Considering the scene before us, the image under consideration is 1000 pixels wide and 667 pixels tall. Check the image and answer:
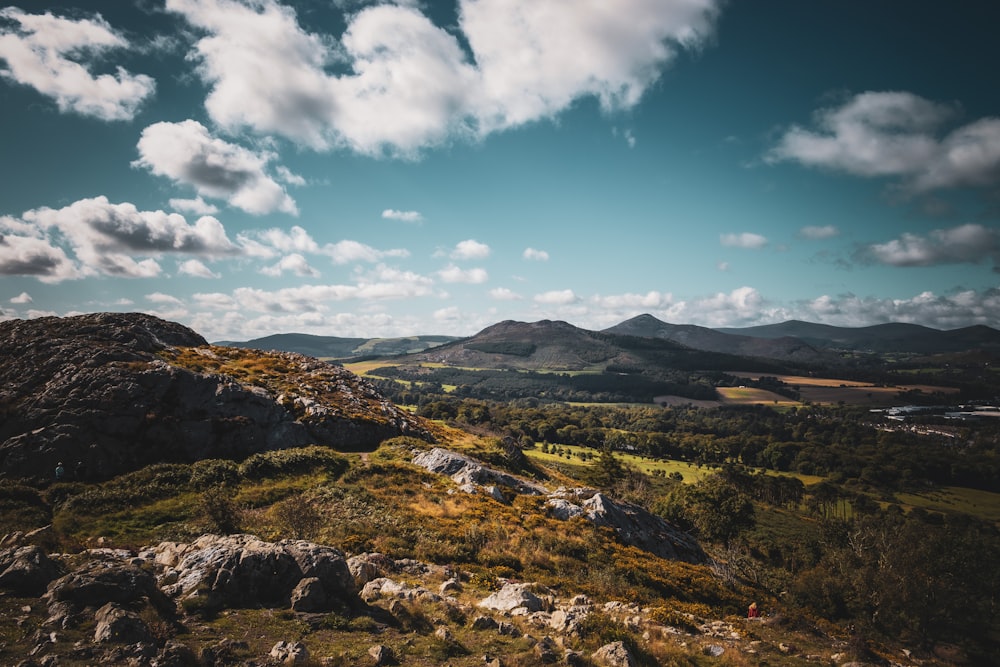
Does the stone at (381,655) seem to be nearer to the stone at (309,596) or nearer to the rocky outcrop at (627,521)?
the stone at (309,596)

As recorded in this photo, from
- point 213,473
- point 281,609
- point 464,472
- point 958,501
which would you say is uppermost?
point 281,609

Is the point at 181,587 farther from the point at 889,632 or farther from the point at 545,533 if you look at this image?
the point at 889,632

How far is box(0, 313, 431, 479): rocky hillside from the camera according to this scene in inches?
1135

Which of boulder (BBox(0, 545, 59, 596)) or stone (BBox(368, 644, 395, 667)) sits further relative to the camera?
boulder (BBox(0, 545, 59, 596))

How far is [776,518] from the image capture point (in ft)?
382

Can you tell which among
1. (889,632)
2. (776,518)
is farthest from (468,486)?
(776,518)

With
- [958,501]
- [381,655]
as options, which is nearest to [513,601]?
[381,655]

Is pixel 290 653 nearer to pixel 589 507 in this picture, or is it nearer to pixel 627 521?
pixel 589 507

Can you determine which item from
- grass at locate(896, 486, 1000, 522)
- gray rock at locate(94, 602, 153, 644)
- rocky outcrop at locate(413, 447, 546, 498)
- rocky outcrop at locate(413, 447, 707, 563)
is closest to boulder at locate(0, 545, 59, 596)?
gray rock at locate(94, 602, 153, 644)

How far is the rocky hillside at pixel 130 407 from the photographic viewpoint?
2883 cm

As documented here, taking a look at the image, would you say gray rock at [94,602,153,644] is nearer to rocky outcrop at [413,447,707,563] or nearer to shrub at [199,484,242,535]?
shrub at [199,484,242,535]

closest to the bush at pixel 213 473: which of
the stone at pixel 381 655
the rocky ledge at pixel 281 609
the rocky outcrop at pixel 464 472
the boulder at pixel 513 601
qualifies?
the rocky ledge at pixel 281 609

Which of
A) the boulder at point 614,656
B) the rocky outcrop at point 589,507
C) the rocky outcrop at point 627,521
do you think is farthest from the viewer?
the rocky outcrop at point 589,507

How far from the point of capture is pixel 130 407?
33.0m
